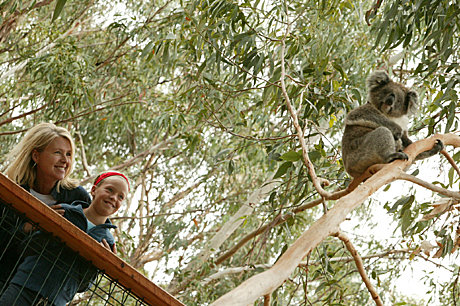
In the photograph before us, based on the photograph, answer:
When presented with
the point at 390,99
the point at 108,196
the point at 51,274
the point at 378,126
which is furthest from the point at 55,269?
the point at 390,99

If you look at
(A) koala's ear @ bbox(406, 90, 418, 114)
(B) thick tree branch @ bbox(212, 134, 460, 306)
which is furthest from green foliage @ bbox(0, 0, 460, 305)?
(B) thick tree branch @ bbox(212, 134, 460, 306)

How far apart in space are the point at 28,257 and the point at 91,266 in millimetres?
219

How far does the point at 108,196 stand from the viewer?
204 cm

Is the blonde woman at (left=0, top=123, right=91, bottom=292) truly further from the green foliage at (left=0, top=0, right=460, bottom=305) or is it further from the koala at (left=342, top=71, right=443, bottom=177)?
the koala at (left=342, top=71, right=443, bottom=177)

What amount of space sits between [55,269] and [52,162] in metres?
0.58

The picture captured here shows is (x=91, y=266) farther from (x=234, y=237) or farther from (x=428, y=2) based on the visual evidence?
(x=234, y=237)

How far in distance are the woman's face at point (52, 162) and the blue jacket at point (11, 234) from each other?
0.06 meters

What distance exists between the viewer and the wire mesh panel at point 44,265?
143 cm

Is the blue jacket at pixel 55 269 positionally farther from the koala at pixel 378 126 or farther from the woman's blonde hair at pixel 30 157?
the koala at pixel 378 126

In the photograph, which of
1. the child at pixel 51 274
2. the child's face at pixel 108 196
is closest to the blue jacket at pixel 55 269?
the child at pixel 51 274

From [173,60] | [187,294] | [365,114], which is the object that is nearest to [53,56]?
[173,60]

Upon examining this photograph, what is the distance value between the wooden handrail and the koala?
2023 millimetres

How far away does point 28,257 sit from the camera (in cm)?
155

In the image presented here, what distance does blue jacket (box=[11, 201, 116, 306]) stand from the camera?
145 cm
